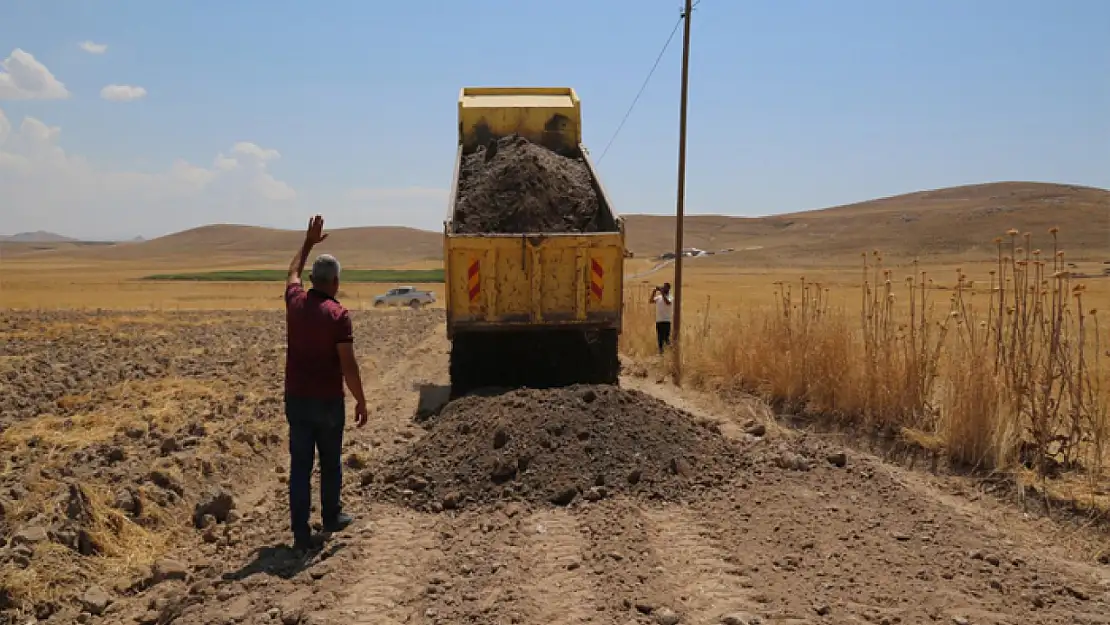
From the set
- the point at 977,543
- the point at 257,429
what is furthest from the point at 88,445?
the point at 977,543

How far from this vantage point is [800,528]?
5.55 m

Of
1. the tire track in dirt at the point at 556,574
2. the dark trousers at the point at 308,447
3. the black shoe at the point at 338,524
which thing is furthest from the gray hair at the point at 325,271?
the tire track in dirt at the point at 556,574

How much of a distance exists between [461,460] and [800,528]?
2.60m

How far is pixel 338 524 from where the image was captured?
19.0 ft

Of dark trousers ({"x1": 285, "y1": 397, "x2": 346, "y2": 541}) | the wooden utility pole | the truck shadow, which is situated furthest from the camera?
the wooden utility pole

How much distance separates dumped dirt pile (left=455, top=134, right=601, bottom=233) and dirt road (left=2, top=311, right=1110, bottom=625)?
15.1ft

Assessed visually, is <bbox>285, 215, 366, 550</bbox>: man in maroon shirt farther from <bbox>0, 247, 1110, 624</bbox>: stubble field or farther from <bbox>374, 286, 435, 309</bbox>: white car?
<bbox>374, 286, 435, 309</bbox>: white car

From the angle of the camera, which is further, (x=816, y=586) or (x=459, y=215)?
(x=459, y=215)

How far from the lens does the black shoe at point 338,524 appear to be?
5754 millimetres

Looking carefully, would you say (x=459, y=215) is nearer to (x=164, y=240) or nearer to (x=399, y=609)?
(x=399, y=609)

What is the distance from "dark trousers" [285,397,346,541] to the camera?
17.6 feet

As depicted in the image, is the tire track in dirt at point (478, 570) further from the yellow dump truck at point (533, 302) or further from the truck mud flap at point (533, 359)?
the truck mud flap at point (533, 359)

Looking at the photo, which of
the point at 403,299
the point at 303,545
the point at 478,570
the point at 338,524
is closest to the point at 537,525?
the point at 478,570

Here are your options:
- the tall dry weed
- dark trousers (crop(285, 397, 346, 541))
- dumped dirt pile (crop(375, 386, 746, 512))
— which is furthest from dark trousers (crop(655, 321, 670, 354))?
dark trousers (crop(285, 397, 346, 541))
